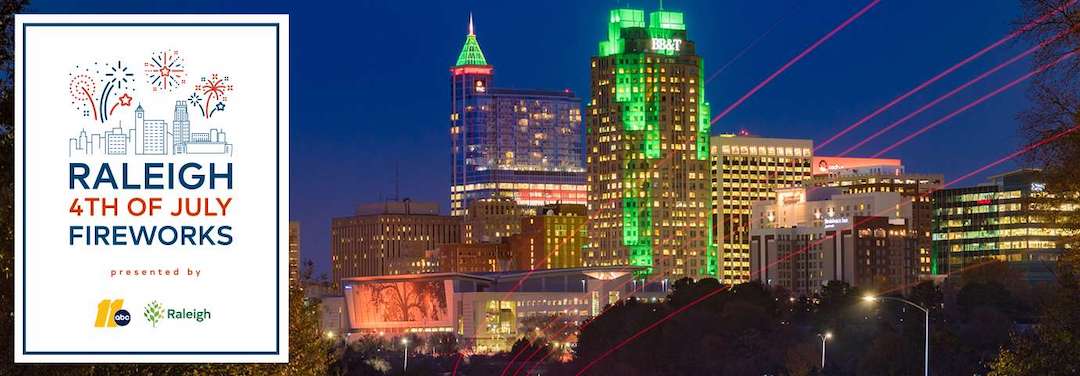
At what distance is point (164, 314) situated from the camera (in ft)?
52.3

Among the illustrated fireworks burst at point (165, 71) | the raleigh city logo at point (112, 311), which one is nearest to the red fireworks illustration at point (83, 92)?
the illustrated fireworks burst at point (165, 71)

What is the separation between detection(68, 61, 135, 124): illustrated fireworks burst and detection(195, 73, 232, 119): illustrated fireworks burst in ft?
1.81

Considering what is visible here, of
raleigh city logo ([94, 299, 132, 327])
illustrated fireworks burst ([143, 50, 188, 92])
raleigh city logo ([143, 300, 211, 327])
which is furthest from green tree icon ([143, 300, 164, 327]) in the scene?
illustrated fireworks burst ([143, 50, 188, 92])

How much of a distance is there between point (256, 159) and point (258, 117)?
362 millimetres

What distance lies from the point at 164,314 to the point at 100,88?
80.4 inches

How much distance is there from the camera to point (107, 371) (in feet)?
87.6

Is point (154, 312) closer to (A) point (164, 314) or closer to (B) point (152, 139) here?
(A) point (164, 314)

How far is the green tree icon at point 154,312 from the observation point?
1590cm

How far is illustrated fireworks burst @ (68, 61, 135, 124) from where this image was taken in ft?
50.7

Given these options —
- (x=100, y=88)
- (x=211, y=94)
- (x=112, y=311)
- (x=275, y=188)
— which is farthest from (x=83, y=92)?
(x=112, y=311)

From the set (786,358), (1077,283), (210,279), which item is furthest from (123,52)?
(786,358)

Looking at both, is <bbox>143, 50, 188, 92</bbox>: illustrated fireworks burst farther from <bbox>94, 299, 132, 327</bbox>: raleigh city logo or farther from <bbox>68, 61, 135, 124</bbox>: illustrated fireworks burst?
<bbox>94, 299, 132, 327</bbox>: raleigh city logo

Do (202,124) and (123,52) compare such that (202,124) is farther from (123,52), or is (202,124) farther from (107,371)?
(107,371)

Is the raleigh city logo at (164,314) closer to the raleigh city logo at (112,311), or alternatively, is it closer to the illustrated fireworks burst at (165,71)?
the raleigh city logo at (112,311)
